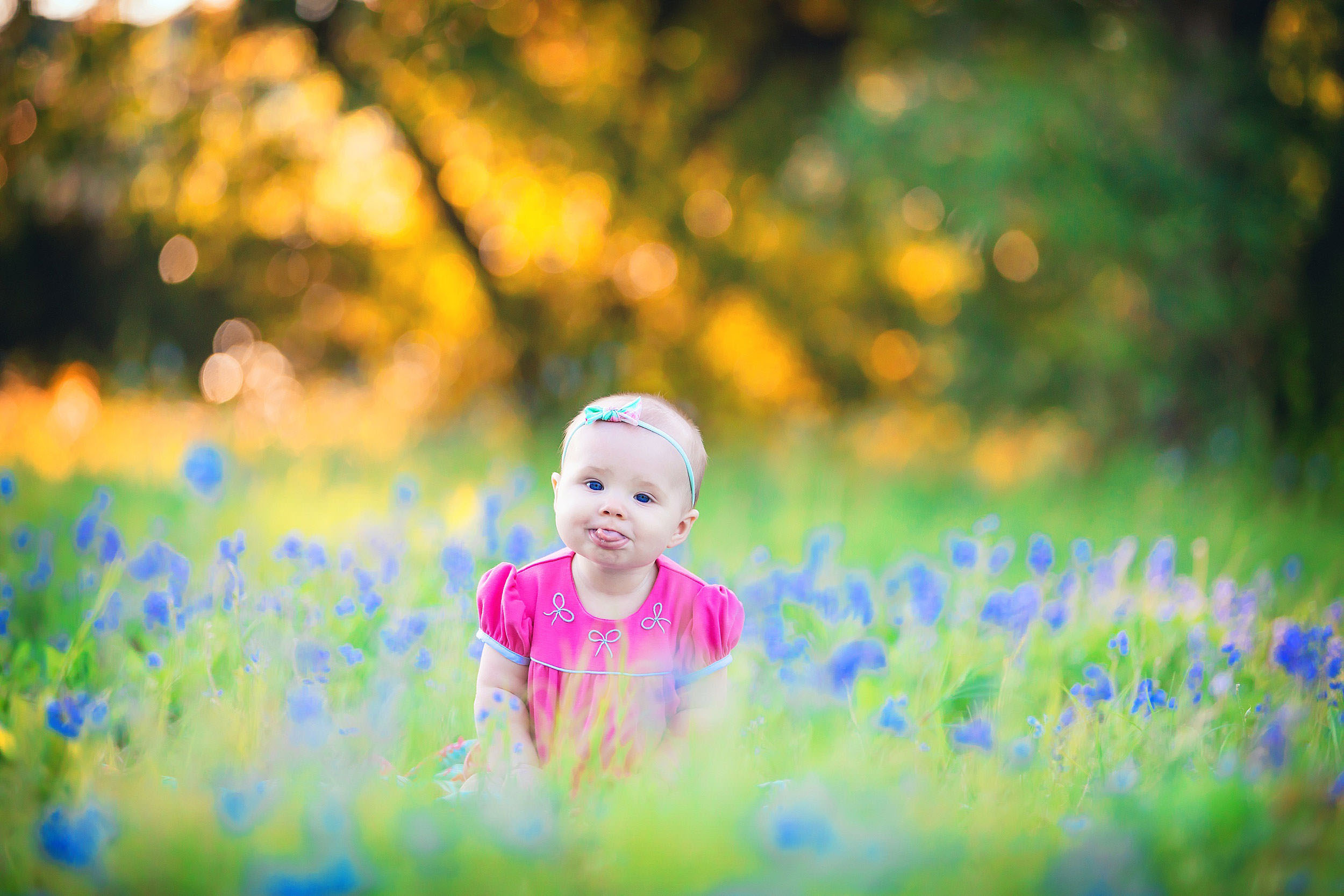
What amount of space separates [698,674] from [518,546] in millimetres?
1041

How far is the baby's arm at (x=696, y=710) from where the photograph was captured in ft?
6.72

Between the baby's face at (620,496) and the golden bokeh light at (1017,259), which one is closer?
the baby's face at (620,496)

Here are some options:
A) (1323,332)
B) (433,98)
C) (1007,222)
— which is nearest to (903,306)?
(1007,222)

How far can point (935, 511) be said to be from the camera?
5328mm

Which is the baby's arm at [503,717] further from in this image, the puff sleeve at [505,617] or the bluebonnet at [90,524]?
the bluebonnet at [90,524]

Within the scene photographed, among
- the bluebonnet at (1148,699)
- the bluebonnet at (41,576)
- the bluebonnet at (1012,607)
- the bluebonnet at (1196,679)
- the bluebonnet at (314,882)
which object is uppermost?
the bluebonnet at (41,576)

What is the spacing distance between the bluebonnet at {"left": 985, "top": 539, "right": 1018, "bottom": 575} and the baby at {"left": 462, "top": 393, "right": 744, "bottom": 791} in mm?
1300

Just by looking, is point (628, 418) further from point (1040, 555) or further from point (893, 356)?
point (893, 356)

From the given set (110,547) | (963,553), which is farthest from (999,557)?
(110,547)

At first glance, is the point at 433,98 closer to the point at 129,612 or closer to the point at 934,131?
the point at 934,131

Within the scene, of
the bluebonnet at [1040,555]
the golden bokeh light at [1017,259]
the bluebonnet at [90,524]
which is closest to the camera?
the bluebonnet at [1040,555]

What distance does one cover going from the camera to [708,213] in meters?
7.59

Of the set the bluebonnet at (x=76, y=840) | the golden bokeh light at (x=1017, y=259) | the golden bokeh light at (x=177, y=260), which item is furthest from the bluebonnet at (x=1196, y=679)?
the golden bokeh light at (x=177, y=260)

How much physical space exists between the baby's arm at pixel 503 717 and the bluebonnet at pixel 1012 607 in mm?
1391
